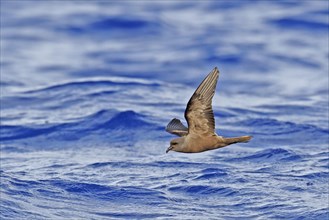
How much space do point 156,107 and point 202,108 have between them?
937 centimetres

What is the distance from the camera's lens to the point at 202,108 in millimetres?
10852

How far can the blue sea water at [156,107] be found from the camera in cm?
1462

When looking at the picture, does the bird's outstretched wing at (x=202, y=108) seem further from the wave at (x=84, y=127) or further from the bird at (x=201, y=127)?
the wave at (x=84, y=127)

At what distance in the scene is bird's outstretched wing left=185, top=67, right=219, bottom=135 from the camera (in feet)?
35.0

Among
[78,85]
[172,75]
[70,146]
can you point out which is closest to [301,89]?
[172,75]

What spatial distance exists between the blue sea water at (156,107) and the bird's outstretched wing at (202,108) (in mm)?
3011

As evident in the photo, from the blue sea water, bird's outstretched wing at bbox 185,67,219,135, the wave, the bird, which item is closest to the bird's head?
the bird

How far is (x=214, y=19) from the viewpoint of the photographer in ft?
92.6

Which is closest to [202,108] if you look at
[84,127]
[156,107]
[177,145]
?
[177,145]

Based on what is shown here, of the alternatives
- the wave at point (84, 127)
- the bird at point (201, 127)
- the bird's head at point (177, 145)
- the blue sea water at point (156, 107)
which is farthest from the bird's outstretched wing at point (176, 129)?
the wave at point (84, 127)

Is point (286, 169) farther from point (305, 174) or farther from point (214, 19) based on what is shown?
point (214, 19)

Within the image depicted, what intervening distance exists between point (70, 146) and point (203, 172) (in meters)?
3.05

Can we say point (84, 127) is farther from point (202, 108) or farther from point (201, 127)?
point (202, 108)

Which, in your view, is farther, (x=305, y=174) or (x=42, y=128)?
(x=42, y=128)
